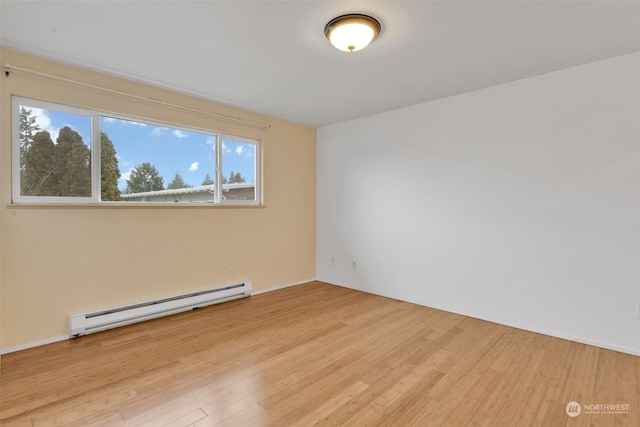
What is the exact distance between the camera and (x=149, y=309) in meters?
3.23

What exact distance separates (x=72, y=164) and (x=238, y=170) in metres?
1.82

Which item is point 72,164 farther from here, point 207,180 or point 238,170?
point 238,170

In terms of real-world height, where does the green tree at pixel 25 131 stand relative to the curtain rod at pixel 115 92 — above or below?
below

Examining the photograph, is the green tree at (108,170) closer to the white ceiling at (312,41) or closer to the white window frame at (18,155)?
the white window frame at (18,155)

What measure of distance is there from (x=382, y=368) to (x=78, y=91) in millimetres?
3665

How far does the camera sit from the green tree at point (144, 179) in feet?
10.7

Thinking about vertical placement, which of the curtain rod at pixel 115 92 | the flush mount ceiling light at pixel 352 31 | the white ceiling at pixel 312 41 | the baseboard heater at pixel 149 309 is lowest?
the baseboard heater at pixel 149 309

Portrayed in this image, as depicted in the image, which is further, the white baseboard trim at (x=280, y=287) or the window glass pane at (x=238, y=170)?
the white baseboard trim at (x=280, y=287)

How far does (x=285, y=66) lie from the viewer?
111 inches

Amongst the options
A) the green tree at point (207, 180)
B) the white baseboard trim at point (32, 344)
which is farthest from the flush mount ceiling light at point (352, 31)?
the white baseboard trim at point (32, 344)

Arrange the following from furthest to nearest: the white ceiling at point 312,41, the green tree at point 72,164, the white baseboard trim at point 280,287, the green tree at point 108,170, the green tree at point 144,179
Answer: the white baseboard trim at point 280,287
the green tree at point 144,179
the green tree at point 108,170
the green tree at point 72,164
the white ceiling at point 312,41

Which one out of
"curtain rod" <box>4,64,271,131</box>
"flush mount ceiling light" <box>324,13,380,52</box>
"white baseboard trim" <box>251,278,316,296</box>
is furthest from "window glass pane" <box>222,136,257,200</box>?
"flush mount ceiling light" <box>324,13,380,52</box>

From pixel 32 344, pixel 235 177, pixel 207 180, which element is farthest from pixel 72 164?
pixel 235 177

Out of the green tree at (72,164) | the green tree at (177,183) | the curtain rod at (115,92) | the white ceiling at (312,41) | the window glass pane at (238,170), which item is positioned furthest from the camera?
the window glass pane at (238,170)
